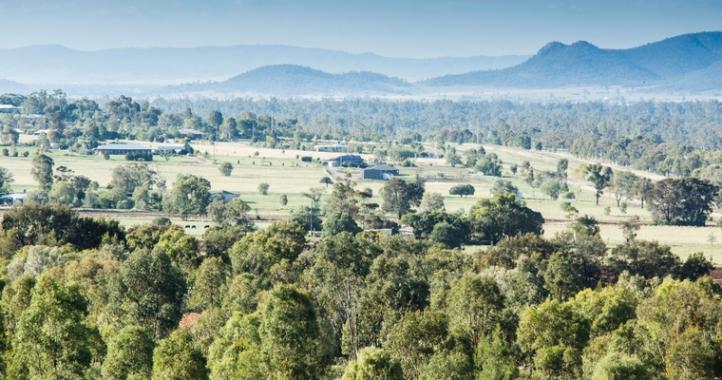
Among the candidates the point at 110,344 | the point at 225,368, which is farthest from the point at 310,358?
the point at 110,344

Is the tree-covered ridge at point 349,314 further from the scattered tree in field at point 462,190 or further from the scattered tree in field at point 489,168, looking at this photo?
the scattered tree in field at point 489,168

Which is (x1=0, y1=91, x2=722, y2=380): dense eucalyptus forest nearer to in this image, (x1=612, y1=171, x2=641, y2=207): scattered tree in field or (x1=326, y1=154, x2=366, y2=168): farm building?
(x1=612, y1=171, x2=641, y2=207): scattered tree in field

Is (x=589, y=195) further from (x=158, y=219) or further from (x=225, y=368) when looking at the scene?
(x=225, y=368)

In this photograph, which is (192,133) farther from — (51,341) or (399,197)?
(51,341)

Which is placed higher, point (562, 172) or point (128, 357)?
point (128, 357)

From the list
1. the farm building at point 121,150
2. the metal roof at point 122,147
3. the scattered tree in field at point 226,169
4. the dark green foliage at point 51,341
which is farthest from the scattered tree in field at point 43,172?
the dark green foliage at point 51,341

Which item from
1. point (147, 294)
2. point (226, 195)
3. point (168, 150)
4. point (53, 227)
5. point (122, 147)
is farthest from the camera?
point (168, 150)

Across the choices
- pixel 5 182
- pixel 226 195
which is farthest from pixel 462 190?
pixel 5 182

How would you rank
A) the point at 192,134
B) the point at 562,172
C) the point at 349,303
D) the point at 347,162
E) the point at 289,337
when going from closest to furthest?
1. the point at 289,337
2. the point at 349,303
3. the point at 562,172
4. the point at 347,162
5. the point at 192,134

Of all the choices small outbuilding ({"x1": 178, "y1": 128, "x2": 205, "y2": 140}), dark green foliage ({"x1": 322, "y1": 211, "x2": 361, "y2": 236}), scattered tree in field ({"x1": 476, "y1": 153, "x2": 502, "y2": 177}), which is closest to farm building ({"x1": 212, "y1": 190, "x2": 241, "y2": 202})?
dark green foliage ({"x1": 322, "y1": 211, "x2": 361, "y2": 236})
